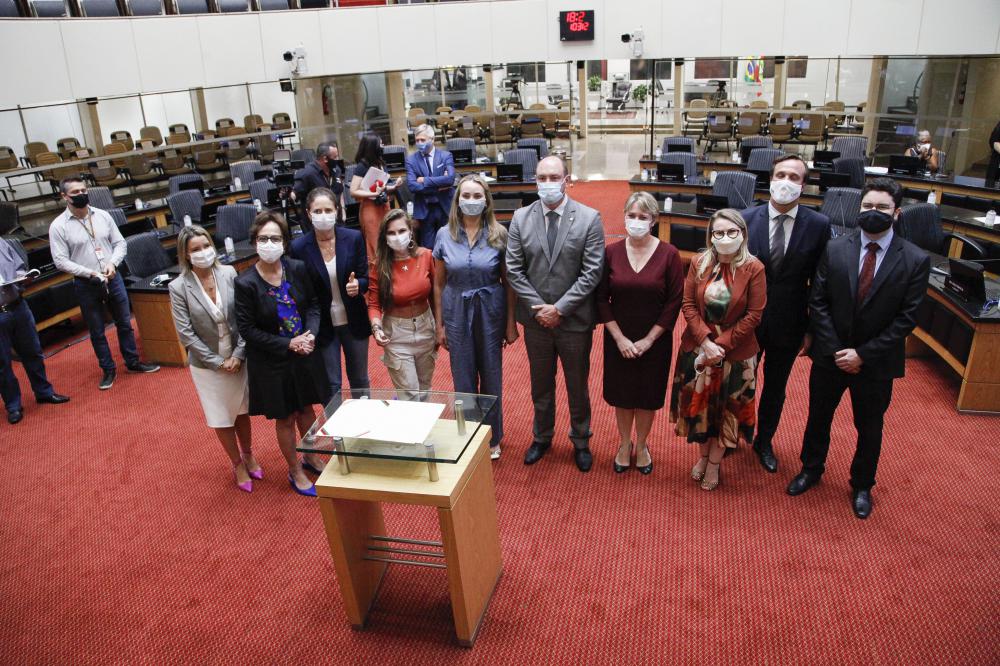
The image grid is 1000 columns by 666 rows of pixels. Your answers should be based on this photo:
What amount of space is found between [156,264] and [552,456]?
Result: 4498mm

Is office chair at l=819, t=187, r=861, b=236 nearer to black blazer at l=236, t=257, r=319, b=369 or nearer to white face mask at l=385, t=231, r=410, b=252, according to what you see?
white face mask at l=385, t=231, r=410, b=252

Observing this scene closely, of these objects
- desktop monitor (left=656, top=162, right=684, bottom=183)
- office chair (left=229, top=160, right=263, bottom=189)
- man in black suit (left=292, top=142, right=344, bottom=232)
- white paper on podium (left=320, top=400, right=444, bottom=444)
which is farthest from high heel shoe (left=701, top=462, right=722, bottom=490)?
office chair (left=229, top=160, right=263, bottom=189)

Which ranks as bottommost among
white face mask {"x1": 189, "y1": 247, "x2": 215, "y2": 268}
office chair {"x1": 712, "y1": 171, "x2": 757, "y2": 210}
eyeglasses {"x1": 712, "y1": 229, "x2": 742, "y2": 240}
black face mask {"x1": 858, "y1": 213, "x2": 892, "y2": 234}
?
office chair {"x1": 712, "y1": 171, "x2": 757, "y2": 210}

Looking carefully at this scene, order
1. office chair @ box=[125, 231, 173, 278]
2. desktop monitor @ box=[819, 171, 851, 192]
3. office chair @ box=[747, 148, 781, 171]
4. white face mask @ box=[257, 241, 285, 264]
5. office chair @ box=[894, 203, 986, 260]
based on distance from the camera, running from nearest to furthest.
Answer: white face mask @ box=[257, 241, 285, 264] < office chair @ box=[894, 203, 986, 260] < office chair @ box=[125, 231, 173, 278] < desktop monitor @ box=[819, 171, 851, 192] < office chair @ box=[747, 148, 781, 171]

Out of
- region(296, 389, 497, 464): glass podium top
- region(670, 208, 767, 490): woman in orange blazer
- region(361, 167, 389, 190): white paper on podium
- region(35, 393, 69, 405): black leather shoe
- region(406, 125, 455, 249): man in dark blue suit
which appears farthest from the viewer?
region(406, 125, 455, 249): man in dark blue suit

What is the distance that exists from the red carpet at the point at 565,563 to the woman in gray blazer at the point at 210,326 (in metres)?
0.70

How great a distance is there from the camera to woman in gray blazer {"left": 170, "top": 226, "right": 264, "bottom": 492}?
12.4 feet

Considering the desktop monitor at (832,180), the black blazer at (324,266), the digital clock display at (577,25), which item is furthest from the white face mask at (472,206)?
the digital clock display at (577,25)

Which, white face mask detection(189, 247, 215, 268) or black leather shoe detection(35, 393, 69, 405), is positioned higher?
white face mask detection(189, 247, 215, 268)

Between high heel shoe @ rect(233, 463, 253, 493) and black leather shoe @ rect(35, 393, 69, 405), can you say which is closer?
high heel shoe @ rect(233, 463, 253, 493)

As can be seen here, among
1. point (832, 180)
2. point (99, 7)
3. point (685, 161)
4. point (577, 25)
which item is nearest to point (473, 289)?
point (832, 180)

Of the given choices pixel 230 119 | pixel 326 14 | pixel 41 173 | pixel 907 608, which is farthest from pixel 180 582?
pixel 230 119

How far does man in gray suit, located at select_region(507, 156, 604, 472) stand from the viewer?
3824 mm

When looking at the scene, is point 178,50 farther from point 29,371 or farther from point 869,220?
point 869,220
